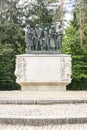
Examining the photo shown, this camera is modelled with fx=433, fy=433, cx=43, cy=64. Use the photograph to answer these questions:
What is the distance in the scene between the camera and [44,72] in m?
18.9

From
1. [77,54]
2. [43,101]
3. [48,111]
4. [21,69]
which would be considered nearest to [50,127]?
[48,111]

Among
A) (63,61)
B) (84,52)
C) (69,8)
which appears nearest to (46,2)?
(69,8)

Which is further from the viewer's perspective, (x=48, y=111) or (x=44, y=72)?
(x=44, y=72)

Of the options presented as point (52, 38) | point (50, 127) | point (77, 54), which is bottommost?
point (50, 127)

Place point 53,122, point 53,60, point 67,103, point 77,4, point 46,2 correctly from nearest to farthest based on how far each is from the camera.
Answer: point 53,122
point 67,103
point 53,60
point 77,4
point 46,2

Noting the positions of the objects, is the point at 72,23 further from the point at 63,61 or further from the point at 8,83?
the point at 63,61

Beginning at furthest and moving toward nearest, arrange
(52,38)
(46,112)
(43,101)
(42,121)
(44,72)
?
(52,38) → (44,72) → (43,101) → (46,112) → (42,121)

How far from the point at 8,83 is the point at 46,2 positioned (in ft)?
22.4

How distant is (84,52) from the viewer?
27141 mm

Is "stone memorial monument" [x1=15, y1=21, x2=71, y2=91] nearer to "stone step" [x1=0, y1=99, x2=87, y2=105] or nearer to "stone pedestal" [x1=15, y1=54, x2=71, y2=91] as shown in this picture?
"stone pedestal" [x1=15, y1=54, x2=71, y2=91]

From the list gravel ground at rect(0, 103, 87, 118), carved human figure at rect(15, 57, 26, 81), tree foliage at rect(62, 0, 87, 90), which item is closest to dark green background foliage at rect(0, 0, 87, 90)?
tree foliage at rect(62, 0, 87, 90)

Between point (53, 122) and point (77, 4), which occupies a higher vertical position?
point (77, 4)

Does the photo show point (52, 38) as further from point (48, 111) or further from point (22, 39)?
point (22, 39)

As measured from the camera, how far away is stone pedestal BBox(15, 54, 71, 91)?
18.9 meters
